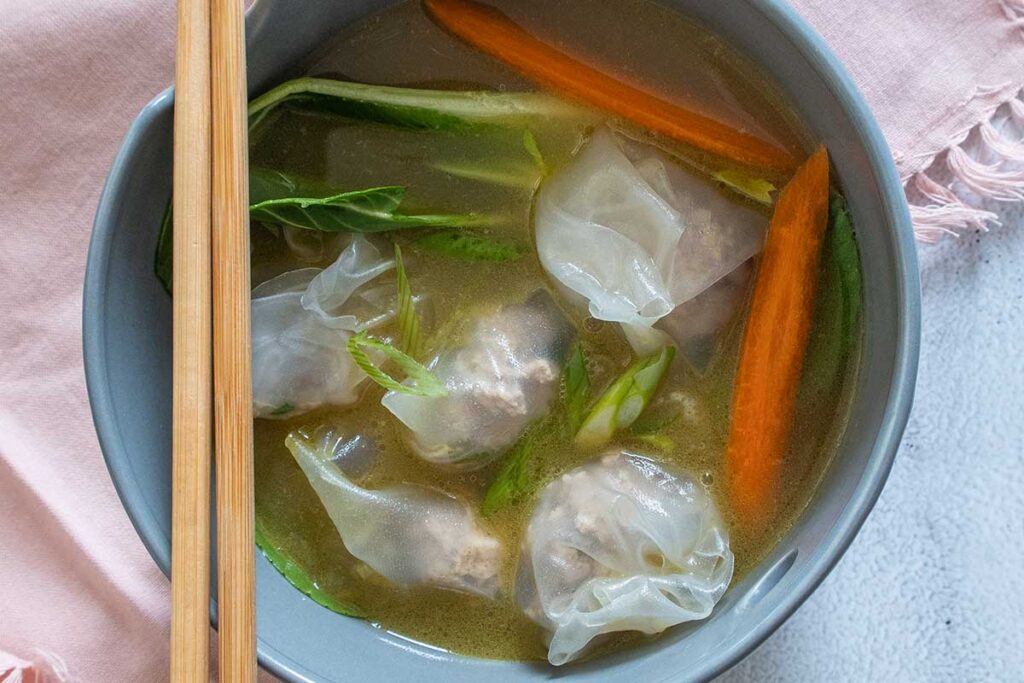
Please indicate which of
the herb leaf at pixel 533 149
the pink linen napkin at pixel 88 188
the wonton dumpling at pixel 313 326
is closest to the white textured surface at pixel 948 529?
the pink linen napkin at pixel 88 188

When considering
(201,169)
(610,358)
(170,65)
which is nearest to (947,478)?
(610,358)

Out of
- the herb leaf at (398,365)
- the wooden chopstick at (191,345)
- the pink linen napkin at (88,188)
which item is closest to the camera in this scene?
the wooden chopstick at (191,345)

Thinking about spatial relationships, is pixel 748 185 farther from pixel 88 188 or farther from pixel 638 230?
pixel 88 188

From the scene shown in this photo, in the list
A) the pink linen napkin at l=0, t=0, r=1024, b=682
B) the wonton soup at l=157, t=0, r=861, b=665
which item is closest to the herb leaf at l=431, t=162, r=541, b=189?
the wonton soup at l=157, t=0, r=861, b=665

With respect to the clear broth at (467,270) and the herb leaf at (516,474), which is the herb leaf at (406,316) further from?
the herb leaf at (516,474)

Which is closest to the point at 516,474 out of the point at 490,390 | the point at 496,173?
the point at 490,390

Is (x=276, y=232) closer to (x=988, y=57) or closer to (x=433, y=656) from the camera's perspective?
(x=433, y=656)
